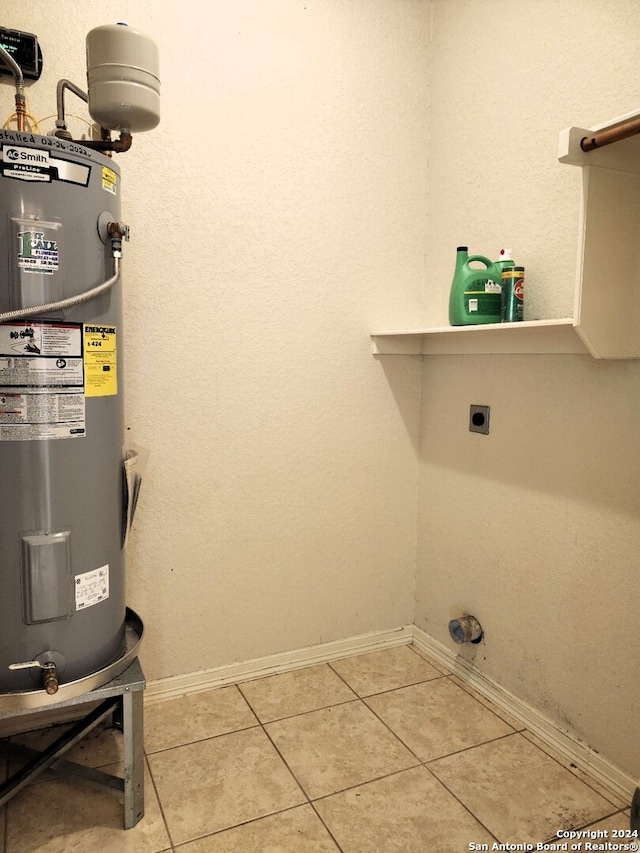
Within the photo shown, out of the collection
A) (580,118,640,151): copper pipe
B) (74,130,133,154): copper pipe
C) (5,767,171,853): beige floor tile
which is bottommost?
(5,767,171,853): beige floor tile

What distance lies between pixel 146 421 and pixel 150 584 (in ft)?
1.76

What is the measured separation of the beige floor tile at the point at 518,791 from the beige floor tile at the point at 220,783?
17.5 inches

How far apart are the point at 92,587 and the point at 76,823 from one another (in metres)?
0.62

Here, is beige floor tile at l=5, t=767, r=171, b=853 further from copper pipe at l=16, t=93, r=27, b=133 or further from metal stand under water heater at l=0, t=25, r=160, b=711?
copper pipe at l=16, t=93, r=27, b=133

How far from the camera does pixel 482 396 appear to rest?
202cm

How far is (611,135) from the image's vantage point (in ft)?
4.15

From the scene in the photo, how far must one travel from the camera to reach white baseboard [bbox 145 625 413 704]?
6.53 ft

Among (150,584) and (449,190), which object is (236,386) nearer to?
(150,584)

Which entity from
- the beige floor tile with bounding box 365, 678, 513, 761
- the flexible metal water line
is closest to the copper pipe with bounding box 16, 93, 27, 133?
the flexible metal water line

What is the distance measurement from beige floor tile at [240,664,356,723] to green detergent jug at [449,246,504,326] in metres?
1.31

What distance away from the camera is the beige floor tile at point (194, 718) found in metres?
1.78

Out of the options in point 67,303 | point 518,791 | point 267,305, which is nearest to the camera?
point 67,303

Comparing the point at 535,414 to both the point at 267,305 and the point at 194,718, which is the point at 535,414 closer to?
the point at 267,305

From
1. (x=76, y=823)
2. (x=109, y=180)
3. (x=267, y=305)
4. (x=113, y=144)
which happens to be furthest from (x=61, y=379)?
(x=76, y=823)
